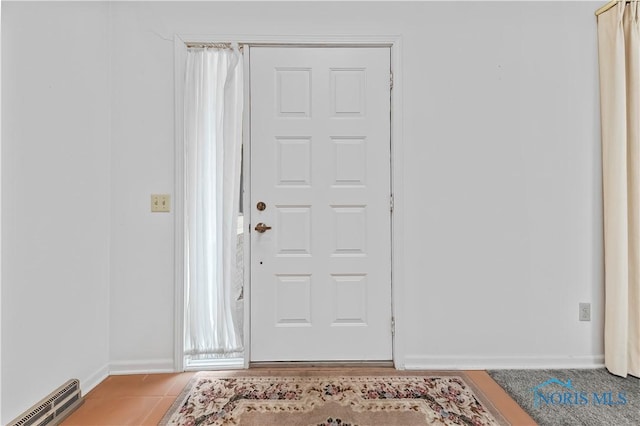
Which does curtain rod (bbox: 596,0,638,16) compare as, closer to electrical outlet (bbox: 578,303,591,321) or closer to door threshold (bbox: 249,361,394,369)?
electrical outlet (bbox: 578,303,591,321)

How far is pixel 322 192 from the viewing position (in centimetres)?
208

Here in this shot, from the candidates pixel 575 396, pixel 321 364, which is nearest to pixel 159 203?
pixel 321 364

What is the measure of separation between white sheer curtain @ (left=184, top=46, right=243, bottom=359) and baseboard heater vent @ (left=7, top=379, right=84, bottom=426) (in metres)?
0.59

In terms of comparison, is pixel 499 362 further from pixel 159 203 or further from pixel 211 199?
pixel 159 203


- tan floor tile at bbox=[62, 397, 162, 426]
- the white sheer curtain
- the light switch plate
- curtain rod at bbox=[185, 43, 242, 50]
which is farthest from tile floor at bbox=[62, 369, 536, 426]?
curtain rod at bbox=[185, 43, 242, 50]

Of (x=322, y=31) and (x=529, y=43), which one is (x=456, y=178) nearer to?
(x=529, y=43)

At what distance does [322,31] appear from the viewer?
2.04 m

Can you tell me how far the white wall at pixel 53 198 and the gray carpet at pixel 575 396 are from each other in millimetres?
2451

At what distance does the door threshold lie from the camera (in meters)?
2.03

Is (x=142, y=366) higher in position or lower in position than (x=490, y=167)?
lower

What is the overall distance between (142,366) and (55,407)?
1.60 ft

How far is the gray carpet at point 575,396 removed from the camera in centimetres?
154

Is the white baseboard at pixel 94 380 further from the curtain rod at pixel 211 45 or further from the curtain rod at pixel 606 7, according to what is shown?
the curtain rod at pixel 606 7

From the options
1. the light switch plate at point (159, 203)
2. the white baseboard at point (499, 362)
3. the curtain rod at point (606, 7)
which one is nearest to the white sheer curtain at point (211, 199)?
the light switch plate at point (159, 203)
